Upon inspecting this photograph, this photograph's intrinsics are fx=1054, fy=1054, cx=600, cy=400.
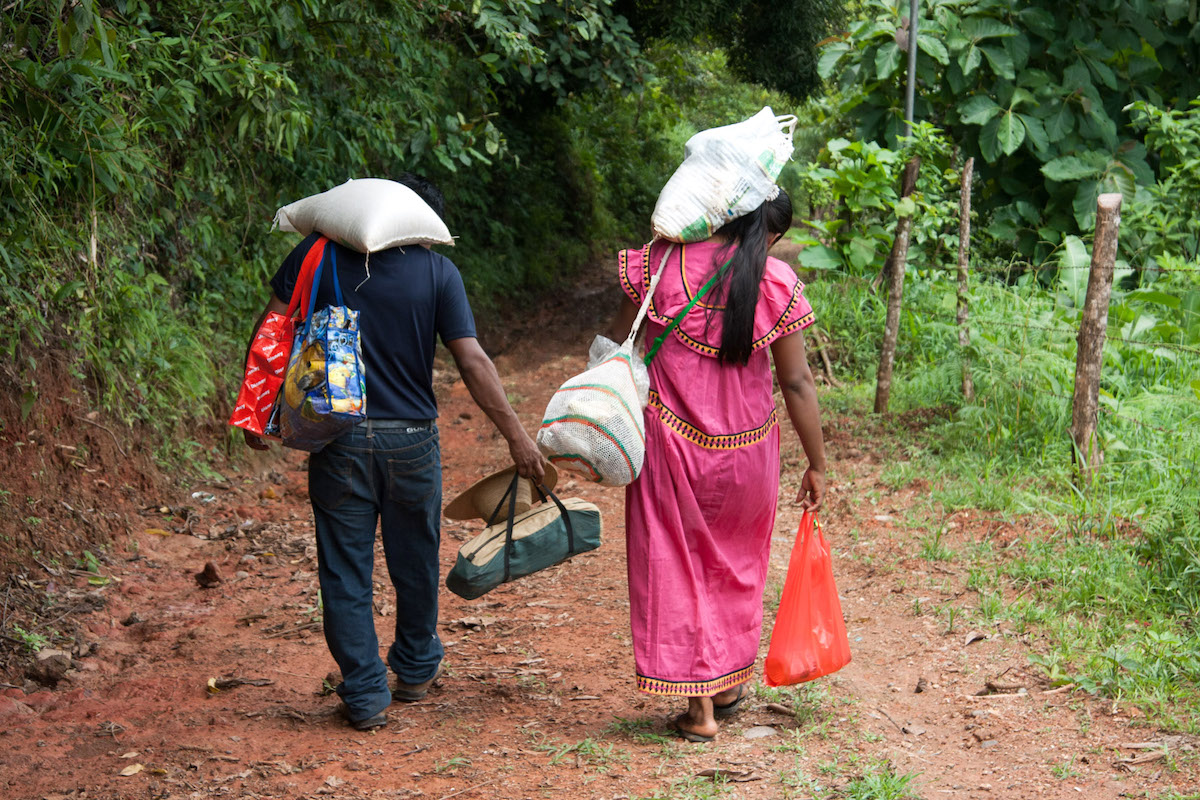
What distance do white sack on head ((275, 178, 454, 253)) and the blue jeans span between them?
0.56 metres

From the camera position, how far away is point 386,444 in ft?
10.6

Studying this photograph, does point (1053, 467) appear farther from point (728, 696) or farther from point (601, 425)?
point (601, 425)

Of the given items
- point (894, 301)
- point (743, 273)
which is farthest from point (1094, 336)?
point (743, 273)

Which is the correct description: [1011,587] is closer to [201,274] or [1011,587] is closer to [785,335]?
[785,335]

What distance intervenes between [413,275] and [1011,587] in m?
2.89

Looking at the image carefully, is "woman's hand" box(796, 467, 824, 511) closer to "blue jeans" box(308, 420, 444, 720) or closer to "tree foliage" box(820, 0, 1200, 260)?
"blue jeans" box(308, 420, 444, 720)

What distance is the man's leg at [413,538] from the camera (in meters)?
3.26

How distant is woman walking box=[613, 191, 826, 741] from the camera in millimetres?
3094

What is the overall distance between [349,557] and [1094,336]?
374 centimetres

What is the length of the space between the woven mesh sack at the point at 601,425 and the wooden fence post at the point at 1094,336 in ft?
9.96

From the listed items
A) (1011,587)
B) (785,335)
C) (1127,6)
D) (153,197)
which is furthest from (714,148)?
(1127,6)

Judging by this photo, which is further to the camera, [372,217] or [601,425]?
[372,217]

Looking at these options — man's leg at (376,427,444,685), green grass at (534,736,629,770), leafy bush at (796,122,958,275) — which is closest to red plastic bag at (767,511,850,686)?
green grass at (534,736,629,770)

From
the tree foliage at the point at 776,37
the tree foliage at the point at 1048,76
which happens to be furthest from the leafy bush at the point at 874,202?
the tree foliage at the point at 776,37
